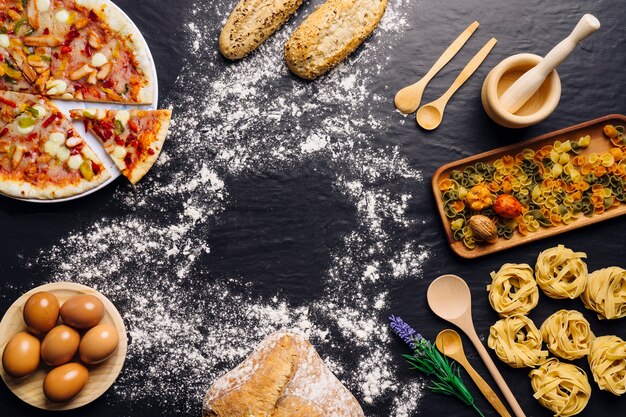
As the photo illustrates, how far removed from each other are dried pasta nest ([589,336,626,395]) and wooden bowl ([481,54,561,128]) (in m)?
1.55

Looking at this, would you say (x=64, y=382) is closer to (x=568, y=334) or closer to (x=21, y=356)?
(x=21, y=356)

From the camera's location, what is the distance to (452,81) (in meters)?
4.06

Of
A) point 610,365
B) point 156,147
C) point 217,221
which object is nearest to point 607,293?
point 610,365

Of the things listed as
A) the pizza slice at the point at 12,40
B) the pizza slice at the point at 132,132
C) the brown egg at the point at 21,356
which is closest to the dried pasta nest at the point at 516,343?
the pizza slice at the point at 132,132

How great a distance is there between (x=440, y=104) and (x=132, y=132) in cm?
201

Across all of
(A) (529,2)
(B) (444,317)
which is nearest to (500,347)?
(B) (444,317)

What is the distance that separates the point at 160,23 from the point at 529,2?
251 cm

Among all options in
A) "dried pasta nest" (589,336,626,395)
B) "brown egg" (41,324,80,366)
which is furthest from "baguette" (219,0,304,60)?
"dried pasta nest" (589,336,626,395)

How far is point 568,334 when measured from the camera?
3.94m

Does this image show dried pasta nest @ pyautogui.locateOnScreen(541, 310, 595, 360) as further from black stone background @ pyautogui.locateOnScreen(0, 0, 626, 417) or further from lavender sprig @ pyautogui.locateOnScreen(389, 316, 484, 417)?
lavender sprig @ pyautogui.locateOnScreen(389, 316, 484, 417)

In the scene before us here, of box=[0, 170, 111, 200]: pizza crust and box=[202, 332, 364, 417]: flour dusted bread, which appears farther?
box=[0, 170, 111, 200]: pizza crust

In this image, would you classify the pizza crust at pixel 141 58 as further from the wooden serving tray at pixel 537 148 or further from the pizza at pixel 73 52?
the wooden serving tray at pixel 537 148

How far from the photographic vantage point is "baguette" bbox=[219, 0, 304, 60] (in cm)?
388

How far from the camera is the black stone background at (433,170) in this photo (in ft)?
12.8
